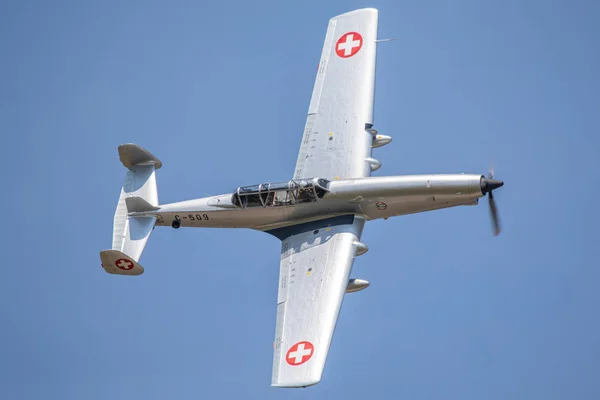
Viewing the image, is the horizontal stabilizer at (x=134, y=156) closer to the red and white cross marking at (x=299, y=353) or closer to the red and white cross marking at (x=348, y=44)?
the red and white cross marking at (x=348, y=44)

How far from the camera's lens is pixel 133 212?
1909 inches

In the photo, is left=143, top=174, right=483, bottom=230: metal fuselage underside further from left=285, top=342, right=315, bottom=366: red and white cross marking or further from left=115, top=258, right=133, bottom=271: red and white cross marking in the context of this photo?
left=285, top=342, right=315, bottom=366: red and white cross marking

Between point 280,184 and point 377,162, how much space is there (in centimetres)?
339

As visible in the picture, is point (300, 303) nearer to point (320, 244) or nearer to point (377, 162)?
point (320, 244)

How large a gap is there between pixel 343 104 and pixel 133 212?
776cm

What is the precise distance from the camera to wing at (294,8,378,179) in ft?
159

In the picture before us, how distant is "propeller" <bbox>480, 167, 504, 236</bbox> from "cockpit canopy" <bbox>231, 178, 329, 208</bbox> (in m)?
4.83

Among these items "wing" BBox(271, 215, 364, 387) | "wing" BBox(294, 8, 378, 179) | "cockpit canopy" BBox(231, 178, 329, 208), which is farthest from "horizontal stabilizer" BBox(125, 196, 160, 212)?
"wing" BBox(294, 8, 378, 179)

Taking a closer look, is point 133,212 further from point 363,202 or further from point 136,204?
point 363,202

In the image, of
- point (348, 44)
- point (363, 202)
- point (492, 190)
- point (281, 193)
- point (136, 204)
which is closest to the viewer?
point (492, 190)

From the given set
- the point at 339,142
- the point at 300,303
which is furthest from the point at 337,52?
the point at 300,303

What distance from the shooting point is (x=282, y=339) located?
145 ft

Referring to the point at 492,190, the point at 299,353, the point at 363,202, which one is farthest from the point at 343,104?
the point at 299,353

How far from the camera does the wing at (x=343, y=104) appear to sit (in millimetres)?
48438
